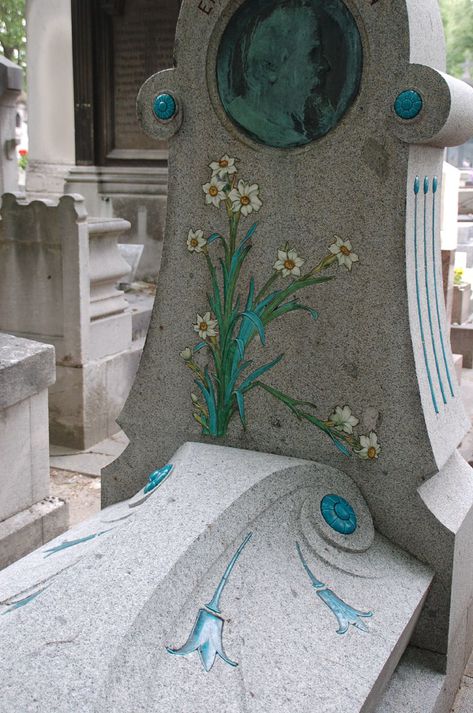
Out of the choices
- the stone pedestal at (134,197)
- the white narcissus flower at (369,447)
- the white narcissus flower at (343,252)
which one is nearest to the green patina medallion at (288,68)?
the white narcissus flower at (343,252)

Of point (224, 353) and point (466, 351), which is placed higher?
point (224, 353)

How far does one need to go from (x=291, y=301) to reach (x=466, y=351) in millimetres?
5085

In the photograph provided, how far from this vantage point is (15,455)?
327 cm

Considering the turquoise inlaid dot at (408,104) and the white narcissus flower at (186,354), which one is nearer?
the turquoise inlaid dot at (408,104)

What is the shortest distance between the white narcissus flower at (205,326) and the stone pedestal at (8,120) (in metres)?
5.15

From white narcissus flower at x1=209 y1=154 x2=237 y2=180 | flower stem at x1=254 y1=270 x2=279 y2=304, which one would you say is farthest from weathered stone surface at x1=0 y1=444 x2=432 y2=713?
white narcissus flower at x1=209 y1=154 x2=237 y2=180

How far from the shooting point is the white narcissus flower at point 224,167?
2.38 m

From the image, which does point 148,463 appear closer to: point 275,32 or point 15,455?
point 15,455

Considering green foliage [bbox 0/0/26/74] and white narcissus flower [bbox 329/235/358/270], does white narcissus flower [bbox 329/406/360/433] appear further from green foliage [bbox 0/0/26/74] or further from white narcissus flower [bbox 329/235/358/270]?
green foliage [bbox 0/0/26/74]

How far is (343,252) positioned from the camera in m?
2.26

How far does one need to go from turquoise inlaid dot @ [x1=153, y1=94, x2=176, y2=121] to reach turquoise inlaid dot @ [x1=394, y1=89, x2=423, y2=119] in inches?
26.9

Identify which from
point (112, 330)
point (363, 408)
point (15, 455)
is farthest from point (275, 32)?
point (112, 330)

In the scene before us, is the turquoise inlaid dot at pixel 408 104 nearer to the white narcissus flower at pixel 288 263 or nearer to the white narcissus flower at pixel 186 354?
the white narcissus flower at pixel 288 263

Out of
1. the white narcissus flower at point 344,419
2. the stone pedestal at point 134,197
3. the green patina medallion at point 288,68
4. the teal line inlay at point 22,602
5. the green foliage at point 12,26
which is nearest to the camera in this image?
the teal line inlay at point 22,602
